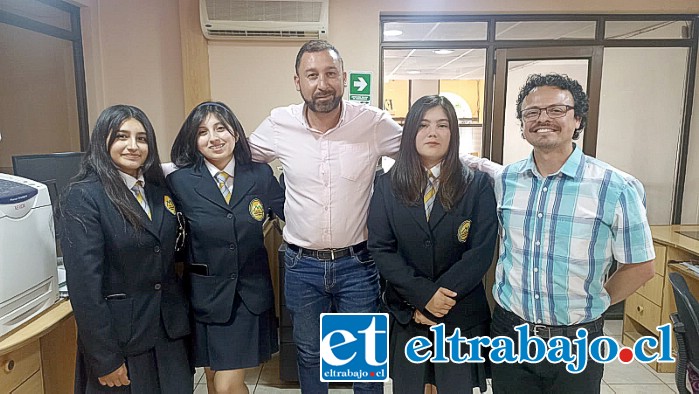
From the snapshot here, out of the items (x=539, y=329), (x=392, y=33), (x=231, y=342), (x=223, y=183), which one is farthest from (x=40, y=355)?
(x=392, y=33)

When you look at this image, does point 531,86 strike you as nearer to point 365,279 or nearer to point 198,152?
point 365,279

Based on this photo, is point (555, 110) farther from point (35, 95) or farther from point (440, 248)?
point (35, 95)

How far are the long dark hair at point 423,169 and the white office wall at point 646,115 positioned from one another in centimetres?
249

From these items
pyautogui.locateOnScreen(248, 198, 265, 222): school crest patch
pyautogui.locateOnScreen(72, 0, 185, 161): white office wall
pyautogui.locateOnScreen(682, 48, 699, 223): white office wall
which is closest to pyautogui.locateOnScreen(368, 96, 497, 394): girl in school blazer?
pyautogui.locateOnScreen(248, 198, 265, 222): school crest patch

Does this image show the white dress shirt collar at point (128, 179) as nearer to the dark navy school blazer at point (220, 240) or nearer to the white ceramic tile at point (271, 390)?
the dark navy school blazer at point (220, 240)

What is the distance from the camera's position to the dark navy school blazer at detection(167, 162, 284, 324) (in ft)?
5.44

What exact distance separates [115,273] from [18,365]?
19.7 inches

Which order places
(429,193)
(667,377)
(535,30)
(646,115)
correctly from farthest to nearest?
(646,115), (535,30), (667,377), (429,193)

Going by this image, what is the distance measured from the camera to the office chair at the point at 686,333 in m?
1.49

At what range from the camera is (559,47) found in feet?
10.2

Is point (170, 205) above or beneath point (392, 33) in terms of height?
beneath

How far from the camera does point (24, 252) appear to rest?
1.56 metres

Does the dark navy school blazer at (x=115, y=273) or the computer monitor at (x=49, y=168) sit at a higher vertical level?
the computer monitor at (x=49, y=168)

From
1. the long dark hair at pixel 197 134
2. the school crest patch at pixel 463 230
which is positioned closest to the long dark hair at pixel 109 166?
the long dark hair at pixel 197 134
